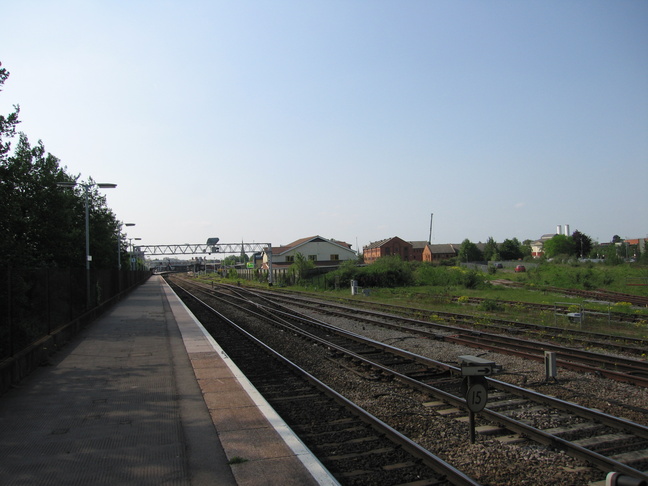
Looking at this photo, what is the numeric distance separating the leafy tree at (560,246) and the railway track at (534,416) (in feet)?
382

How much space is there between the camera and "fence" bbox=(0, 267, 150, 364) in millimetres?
9125

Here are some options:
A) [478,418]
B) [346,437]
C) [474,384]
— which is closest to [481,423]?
[478,418]

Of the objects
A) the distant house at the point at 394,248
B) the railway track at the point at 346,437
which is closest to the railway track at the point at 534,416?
the railway track at the point at 346,437

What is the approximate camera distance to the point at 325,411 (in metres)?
7.83

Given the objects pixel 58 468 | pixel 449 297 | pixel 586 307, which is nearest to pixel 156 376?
pixel 58 468

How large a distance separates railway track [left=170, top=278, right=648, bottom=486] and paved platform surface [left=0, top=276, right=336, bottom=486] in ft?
9.90

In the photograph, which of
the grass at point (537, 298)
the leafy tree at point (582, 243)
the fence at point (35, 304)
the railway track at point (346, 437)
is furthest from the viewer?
the leafy tree at point (582, 243)

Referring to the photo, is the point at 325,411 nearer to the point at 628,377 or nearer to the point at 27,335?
the point at 628,377

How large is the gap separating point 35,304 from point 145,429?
7.23 m

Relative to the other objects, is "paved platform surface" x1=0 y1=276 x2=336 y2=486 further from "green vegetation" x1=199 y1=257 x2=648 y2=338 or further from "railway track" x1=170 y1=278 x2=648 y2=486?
"green vegetation" x1=199 y1=257 x2=648 y2=338

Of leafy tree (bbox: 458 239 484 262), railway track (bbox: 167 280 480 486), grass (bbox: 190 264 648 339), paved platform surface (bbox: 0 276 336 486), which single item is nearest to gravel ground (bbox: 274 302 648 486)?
railway track (bbox: 167 280 480 486)

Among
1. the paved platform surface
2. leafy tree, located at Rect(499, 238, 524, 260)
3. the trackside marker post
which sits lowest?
the paved platform surface

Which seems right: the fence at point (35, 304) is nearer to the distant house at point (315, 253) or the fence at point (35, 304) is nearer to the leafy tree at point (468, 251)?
the distant house at point (315, 253)

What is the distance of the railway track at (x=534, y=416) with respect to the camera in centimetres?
587
